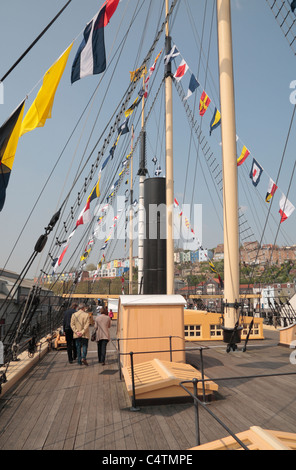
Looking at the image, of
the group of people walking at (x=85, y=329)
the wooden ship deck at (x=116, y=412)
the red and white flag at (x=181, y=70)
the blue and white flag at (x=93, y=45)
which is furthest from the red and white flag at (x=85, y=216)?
the red and white flag at (x=181, y=70)

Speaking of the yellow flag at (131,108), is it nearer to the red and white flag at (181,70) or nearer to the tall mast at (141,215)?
the red and white flag at (181,70)

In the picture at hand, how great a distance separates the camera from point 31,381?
7.02 metres

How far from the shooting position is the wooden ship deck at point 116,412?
4012mm

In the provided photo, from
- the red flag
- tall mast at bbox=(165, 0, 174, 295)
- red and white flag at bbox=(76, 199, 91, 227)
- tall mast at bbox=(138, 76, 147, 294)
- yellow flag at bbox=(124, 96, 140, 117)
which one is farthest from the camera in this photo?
tall mast at bbox=(138, 76, 147, 294)

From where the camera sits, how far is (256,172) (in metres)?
14.6

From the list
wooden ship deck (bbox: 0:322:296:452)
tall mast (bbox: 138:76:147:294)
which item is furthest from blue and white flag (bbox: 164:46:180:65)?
wooden ship deck (bbox: 0:322:296:452)

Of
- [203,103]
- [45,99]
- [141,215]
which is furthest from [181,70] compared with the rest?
[45,99]

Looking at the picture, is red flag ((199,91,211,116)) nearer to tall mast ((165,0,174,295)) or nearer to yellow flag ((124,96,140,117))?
tall mast ((165,0,174,295))

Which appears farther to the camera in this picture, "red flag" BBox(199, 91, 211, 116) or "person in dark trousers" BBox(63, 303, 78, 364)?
"red flag" BBox(199, 91, 211, 116)

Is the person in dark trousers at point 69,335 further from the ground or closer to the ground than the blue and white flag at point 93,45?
closer to the ground

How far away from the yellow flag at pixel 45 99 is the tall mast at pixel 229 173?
482 cm

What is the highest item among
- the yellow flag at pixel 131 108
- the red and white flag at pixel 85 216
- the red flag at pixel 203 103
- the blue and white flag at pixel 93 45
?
the red flag at pixel 203 103

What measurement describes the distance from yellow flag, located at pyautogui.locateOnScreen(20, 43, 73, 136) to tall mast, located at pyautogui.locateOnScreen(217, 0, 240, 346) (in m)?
4.82

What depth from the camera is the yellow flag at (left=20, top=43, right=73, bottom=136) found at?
5926mm
